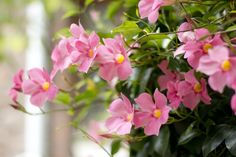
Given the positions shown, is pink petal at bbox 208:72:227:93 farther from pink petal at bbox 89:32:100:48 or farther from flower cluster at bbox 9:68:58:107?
flower cluster at bbox 9:68:58:107

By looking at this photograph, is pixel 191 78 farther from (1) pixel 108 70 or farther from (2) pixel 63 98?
(2) pixel 63 98

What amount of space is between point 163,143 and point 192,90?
0.13m

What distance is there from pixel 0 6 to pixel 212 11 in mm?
1151

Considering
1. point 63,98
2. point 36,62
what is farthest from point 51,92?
point 36,62

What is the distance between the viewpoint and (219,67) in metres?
0.42

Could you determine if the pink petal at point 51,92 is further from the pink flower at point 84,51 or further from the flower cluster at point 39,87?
the pink flower at point 84,51

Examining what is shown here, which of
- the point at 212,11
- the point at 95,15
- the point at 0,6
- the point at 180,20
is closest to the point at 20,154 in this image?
the point at 0,6

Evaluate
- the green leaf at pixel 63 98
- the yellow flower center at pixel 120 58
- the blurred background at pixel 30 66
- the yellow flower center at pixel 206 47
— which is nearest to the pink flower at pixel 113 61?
the yellow flower center at pixel 120 58

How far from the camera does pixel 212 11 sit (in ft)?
1.99

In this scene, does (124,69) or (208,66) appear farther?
(124,69)

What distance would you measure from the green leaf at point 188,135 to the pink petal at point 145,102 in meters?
0.09

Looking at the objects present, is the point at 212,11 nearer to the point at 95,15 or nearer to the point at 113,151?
the point at 113,151

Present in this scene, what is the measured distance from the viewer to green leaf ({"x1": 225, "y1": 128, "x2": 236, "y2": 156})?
56 centimetres

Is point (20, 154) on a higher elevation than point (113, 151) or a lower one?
lower
